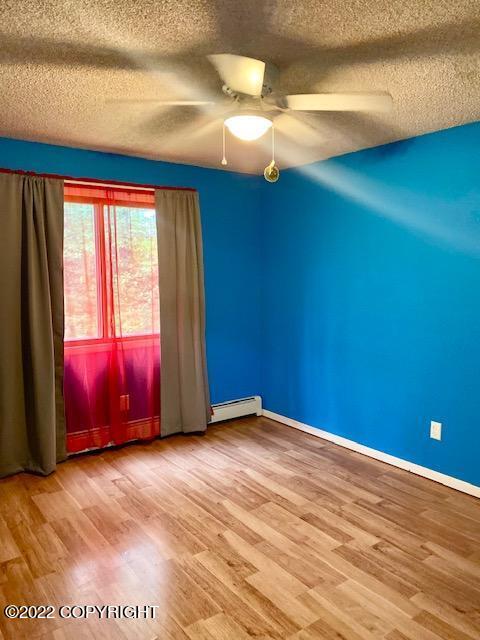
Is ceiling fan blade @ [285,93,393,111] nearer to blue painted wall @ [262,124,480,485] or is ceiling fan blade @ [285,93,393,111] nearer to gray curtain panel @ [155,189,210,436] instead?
blue painted wall @ [262,124,480,485]

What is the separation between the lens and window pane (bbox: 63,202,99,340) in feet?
11.3

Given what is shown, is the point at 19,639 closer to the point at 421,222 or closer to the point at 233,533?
the point at 233,533

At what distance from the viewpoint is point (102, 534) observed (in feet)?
8.34

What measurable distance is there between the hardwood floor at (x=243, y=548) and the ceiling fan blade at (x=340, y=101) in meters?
2.18

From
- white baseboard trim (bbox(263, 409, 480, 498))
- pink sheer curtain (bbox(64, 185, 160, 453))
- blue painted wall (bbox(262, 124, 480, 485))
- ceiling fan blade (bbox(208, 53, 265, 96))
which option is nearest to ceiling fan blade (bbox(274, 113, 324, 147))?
blue painted wall (bbox(262, 124, 480, 485))

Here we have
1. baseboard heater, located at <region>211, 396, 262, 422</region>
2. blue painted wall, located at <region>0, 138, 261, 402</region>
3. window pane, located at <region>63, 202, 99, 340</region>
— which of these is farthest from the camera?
baseboard heater, located at <region>211, 396, 262, 422</region>

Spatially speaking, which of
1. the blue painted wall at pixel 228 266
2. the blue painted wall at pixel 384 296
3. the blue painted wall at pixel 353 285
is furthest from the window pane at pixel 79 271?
the blue painted wall at pixel 384 296

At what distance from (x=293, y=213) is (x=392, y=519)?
2.62 meters

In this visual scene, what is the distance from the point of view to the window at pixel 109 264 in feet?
11.4

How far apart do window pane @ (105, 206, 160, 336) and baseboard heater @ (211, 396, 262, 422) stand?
1.00 m

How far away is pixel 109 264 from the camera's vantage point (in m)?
3.58

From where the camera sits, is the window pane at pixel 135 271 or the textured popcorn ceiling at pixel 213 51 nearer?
the textured popcorn ceiling at pixel 213 51

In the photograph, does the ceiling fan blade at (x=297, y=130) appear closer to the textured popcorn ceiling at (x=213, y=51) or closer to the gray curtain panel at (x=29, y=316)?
the textured popcorn ceiling at (x=213, y=51)

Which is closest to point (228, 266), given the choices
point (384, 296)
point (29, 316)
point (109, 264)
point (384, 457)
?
point (109, 264)
